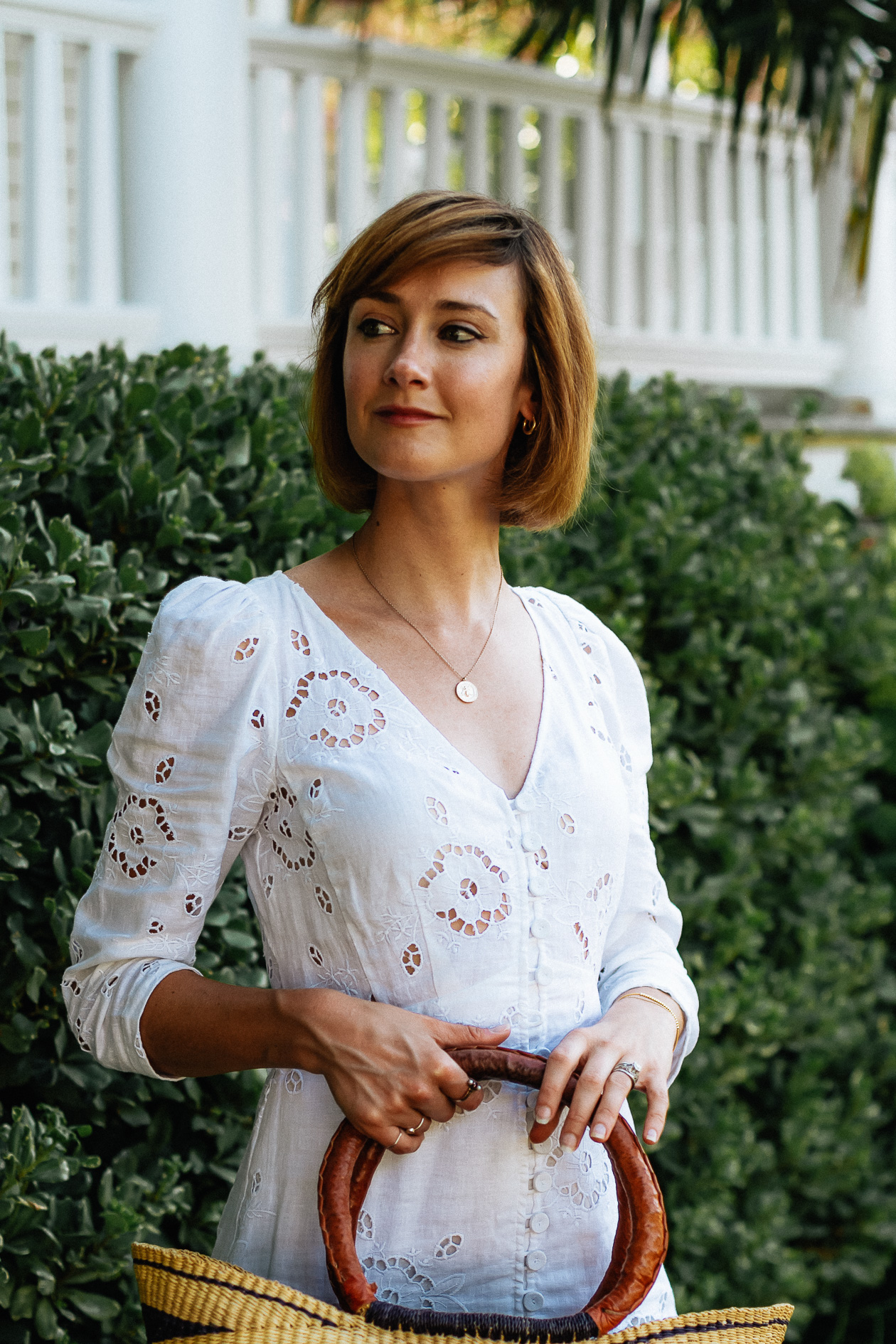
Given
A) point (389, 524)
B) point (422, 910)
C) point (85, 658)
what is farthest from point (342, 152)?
point (422, 910)

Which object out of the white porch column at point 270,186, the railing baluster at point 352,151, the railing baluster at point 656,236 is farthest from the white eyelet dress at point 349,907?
the railing baluster at point 656,236

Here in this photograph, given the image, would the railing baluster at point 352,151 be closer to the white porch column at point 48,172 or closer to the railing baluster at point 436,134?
the railing baluster at point 436,134

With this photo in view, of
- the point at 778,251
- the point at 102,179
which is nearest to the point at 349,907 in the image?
the point at 102,179

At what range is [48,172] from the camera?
12.6 feet

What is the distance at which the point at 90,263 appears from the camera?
12.6 feet

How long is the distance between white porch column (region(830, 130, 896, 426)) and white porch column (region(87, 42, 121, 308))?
11.2ft

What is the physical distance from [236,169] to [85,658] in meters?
2.12

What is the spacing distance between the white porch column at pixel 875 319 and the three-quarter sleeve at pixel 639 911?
445 centimetres

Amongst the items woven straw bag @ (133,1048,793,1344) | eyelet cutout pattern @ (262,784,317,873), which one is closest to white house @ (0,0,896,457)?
A: eyelet cutout pattern @ (262,784,317,873)

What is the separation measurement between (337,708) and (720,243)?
4.78 meters

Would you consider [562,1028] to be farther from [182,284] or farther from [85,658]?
[182,284]

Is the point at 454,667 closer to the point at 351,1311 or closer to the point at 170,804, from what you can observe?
the point at 170,804

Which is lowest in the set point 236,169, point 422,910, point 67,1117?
point 67,1117

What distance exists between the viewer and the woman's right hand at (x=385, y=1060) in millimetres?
1410
